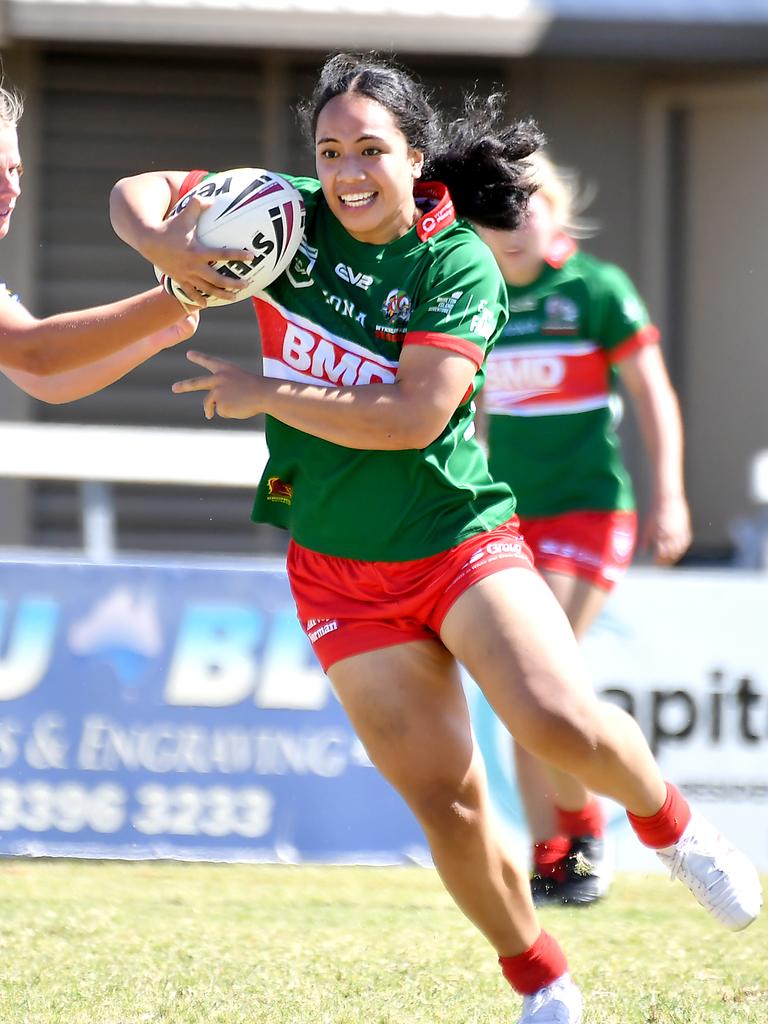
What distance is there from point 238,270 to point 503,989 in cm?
211

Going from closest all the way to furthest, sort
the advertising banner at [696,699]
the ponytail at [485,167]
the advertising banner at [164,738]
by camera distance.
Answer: the ponytail at [485,167]
the advertising banner at [164,738]
the advertising banner at [696,699]

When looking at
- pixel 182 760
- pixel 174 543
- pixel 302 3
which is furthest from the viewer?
pixel 174 543

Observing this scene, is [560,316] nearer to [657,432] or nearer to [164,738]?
[657,432]

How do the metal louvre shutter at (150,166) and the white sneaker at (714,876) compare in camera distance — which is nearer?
the white sneaker at (714,876)

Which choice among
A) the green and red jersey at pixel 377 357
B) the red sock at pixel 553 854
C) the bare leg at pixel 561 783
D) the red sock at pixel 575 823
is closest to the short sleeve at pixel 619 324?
the bare leg at pixel 561 783

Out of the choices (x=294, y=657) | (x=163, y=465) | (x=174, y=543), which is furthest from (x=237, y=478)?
(x=174, y=543)

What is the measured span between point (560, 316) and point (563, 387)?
25 cm

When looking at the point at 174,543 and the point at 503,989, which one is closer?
the point at 503,989

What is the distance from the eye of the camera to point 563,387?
5.93 metres

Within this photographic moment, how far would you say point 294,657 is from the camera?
6453mm

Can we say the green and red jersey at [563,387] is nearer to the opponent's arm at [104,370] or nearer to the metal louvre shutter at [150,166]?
the opponent's arm at [104,370]

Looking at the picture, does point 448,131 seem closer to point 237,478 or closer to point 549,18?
point 237,478

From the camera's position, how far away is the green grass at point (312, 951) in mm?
4176

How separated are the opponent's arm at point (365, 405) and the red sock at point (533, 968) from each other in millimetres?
1198
